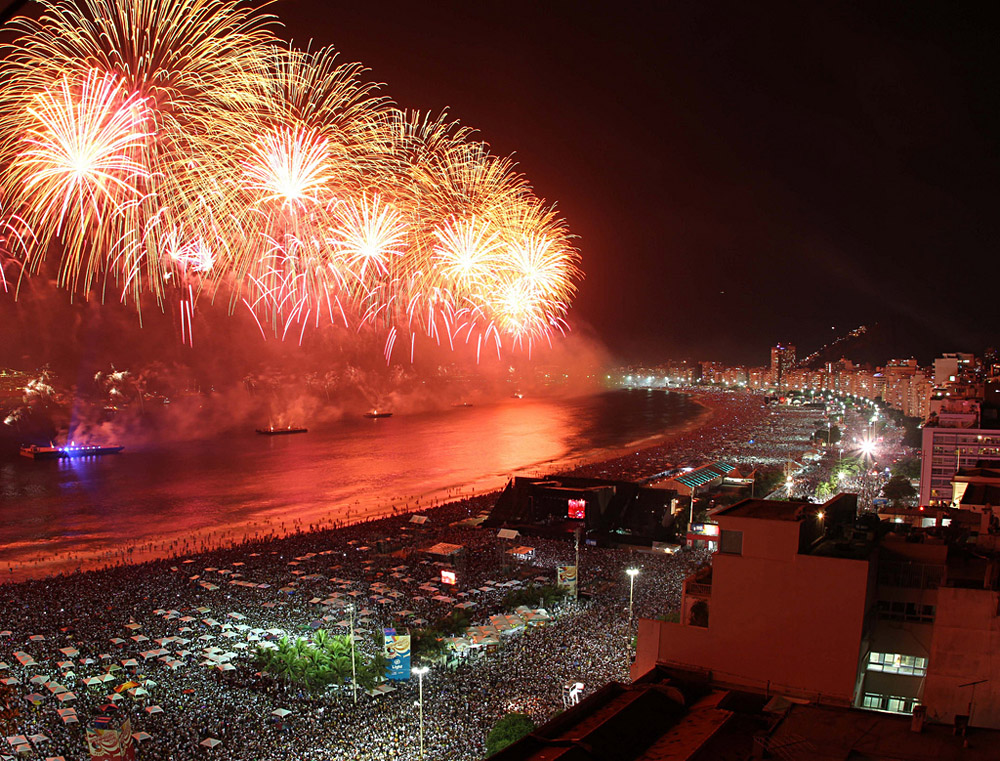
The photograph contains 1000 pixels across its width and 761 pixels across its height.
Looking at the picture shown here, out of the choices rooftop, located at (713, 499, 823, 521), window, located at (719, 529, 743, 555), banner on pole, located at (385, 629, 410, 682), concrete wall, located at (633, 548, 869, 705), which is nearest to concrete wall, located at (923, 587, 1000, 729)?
concrete wall, located at (633, 548, 869, 705)

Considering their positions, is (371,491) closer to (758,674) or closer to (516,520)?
(516,520)

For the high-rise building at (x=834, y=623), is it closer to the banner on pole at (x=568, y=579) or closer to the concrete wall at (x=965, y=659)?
the concrete wall at (x=965, y=659)

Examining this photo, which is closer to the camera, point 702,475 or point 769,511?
point 769,511

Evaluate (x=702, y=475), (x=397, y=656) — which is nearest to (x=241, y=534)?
(x=397, y=656)

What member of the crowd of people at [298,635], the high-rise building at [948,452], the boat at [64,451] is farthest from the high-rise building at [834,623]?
the boat at [64,451]

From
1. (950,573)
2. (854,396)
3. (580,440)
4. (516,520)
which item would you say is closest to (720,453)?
(580,440)

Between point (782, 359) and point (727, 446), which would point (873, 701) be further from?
point (782, 359)

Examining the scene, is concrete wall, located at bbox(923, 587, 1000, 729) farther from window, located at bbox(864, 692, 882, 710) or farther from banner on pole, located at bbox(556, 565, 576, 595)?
banner on pole, located at bbox(556, 565, 576, 595)
